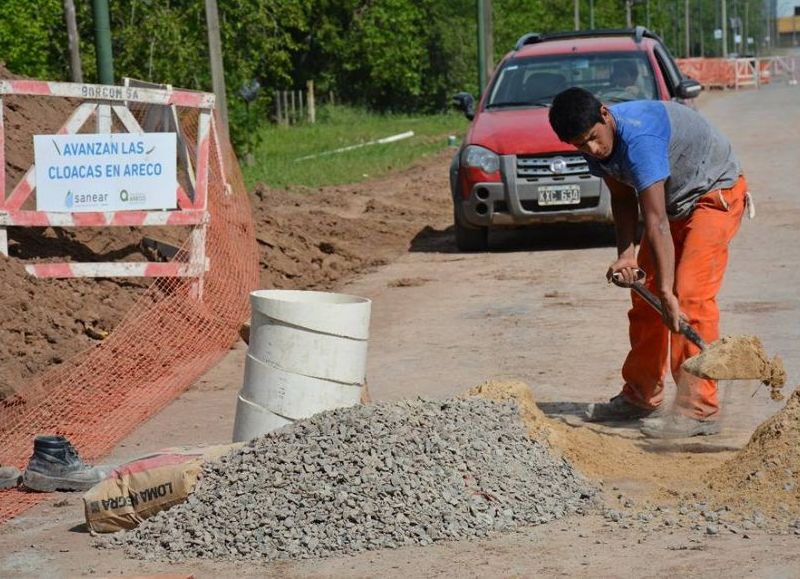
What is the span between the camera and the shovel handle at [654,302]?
7312 millimetres

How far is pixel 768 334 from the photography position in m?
9.93

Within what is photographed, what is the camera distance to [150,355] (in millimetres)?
10227

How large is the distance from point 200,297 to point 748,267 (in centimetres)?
492

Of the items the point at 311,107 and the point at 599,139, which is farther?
the point at 311,107

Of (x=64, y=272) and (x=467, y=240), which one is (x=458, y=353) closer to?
(x=64, y=272)

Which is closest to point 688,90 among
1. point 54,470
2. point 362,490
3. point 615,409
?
point 615,409

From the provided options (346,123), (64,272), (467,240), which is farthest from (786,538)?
(346,123)

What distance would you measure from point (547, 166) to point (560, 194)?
1.01 ft

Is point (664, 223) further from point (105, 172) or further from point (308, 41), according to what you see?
point (308, 41)

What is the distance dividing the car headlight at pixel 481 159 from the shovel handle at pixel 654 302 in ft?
23.6

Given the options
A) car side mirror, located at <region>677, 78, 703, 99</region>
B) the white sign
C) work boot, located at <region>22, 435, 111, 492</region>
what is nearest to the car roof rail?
car side mirror, located at <region>677, 78, 703, 99</region>

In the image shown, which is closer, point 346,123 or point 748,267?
point 748,267

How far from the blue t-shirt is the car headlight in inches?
269

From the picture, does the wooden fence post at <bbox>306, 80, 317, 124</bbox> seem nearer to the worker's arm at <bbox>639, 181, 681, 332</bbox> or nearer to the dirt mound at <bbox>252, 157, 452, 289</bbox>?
the dirt mound at <bbox>252, 157, 452, 289</bbox>
